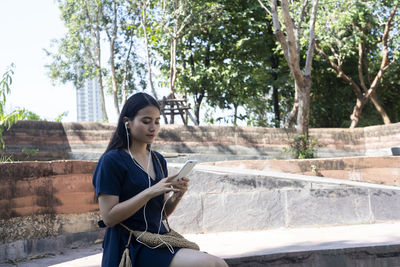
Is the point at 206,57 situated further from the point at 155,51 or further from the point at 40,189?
the point at 40,189

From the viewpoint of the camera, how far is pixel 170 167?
5723 millimetres

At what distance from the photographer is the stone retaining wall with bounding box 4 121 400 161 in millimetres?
9142

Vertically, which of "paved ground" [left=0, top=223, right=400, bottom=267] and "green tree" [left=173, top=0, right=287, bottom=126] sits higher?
"green tree" [left=173, top=0, right=287, bottom=126]

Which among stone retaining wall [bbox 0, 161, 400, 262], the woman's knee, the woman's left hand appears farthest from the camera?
stone retaining wall [bbox 0, 161, 400, 262]

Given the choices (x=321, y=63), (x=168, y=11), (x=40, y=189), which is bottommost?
(x=40, y=189)

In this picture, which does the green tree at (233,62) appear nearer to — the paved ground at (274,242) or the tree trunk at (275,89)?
the tree trunk at (275,89)

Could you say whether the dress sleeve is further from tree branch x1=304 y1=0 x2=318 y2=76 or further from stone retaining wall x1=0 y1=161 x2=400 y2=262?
tree branch x1=304 y1=0 x2=318 y2=76

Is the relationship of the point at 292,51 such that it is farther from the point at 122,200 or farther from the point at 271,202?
the point at 122,200

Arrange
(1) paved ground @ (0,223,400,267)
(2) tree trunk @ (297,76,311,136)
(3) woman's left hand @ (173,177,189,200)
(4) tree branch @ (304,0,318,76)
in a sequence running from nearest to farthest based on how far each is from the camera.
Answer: (3) woman's left hand @ (173,177,189,200), (1) paved ground @ (0,223,400,267), (2) tree trunk @ (297,76,311,136), (4) tree branch @ (304,0,318,76)

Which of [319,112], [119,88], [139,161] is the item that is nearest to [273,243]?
[139,161]

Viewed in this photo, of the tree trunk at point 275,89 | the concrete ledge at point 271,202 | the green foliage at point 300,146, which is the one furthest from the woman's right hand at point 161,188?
the tree trunk at point 275,89

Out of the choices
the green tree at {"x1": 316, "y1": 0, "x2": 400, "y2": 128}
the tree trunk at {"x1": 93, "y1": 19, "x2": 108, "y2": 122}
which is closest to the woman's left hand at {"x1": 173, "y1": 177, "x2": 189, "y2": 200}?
the green tree at {"x1": 316, "y1": 0, "x2": 400, "y2": 128}

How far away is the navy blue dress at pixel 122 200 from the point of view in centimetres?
246

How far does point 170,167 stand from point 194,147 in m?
4.98
